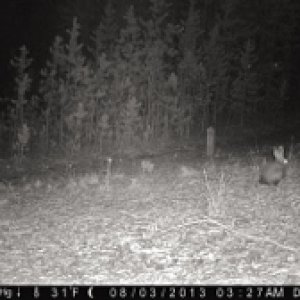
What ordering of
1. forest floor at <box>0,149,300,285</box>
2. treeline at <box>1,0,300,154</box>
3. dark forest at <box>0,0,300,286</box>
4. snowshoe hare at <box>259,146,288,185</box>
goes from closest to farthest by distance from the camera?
forest floor at <box>0,149,300,285</box> < dark forest at <box>0,0,300,286</box> < snowshoe hare at <box>259,146,288,185</box> < treeline at <box>1,0,300,154</box>

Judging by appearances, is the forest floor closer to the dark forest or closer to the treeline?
the dark forest

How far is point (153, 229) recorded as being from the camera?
428 inches

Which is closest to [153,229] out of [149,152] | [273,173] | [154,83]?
[273,173]

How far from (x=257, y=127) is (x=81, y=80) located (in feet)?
39.1

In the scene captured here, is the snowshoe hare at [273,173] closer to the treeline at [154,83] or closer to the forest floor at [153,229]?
the forest floor at [153,229]

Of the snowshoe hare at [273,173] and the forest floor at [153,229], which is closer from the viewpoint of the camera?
the forest floor at [153,229]

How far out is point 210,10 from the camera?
42438mm

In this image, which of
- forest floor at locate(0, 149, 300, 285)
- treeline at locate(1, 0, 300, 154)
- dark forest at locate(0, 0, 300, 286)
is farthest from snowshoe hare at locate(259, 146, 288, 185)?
treeline at locate(1, 0, 300, 154)

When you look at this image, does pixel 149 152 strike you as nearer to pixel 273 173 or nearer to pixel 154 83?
pixel 154 83

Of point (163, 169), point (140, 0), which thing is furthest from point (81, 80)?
point (140, 0)

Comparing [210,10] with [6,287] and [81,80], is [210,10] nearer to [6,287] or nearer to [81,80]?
[81,80]

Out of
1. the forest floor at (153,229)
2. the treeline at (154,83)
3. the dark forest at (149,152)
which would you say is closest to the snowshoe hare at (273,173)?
the dark forest at (149,152)

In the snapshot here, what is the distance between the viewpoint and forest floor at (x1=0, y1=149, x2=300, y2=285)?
28.2 feet

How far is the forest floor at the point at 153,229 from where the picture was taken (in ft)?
28.2
